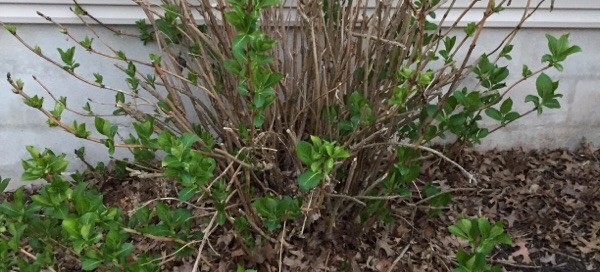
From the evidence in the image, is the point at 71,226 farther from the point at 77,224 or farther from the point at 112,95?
the point at 112,95

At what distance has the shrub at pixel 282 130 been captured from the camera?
2441 millimetres

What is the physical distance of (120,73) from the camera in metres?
3.87

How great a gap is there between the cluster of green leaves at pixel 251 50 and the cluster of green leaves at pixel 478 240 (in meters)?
0.91

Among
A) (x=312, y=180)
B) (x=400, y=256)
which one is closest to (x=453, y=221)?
(x=400, y=256)

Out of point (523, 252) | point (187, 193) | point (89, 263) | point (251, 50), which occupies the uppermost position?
point (251, 50)

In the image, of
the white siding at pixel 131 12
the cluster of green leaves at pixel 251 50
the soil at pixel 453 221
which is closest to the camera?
the cluster of green leaves at pixel 251 50

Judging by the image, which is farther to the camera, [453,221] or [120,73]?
[120,73]

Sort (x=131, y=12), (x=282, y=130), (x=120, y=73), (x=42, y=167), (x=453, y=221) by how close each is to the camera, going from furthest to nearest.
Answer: (x=120, y=73) → (x=131, y=12) → (x=453, y=221) → (x=282, y=130) → (x=42, y=167)

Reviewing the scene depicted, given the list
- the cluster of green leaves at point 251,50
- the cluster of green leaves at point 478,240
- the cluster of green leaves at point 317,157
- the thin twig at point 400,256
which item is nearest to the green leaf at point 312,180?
the cluster of green leaves at point 317,157

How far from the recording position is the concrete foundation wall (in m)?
3.80

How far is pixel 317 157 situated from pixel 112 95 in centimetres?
207

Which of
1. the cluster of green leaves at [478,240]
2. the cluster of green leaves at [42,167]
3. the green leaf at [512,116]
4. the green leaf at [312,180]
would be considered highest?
the green leaf at [512,116]

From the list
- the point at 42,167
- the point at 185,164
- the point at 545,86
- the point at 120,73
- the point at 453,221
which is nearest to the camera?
the point at 185,164

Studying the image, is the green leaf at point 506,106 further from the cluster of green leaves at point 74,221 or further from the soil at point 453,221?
the cluster of green leaves at point 74,221
